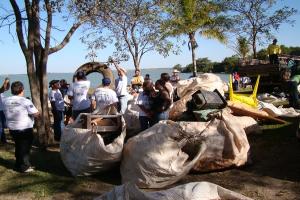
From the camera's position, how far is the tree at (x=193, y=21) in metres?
23.2

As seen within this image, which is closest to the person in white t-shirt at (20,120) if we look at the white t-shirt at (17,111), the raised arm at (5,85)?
the white t-shirt at (17,111)

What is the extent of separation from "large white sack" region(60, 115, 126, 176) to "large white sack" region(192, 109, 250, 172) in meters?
0.97

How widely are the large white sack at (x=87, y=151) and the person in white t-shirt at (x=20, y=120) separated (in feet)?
2.11

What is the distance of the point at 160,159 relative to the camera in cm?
488

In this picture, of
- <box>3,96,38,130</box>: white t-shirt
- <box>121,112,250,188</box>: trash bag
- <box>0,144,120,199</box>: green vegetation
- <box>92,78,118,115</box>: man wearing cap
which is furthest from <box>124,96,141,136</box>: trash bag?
<box>121,112,250,188</box>: trash bag

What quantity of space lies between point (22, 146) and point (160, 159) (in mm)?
2272

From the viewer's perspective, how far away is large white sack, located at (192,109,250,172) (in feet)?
17.4

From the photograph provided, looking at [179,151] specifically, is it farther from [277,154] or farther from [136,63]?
[136,63]

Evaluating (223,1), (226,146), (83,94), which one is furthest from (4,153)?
(223,1)

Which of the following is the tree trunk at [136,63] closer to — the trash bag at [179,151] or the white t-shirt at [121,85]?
the white t-shirt at [121,85]

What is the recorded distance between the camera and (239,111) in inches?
311

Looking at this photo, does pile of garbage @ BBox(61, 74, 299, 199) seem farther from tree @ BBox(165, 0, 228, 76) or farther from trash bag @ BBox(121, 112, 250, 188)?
tree @ BBox(165, 0, 228, 76)

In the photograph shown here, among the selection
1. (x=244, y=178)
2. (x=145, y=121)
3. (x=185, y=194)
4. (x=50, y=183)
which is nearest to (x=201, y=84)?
(x=145, y=121)

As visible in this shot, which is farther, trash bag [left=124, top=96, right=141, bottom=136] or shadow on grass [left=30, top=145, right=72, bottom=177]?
trash bag [left=124, top=96, right=141, bottom=136]
